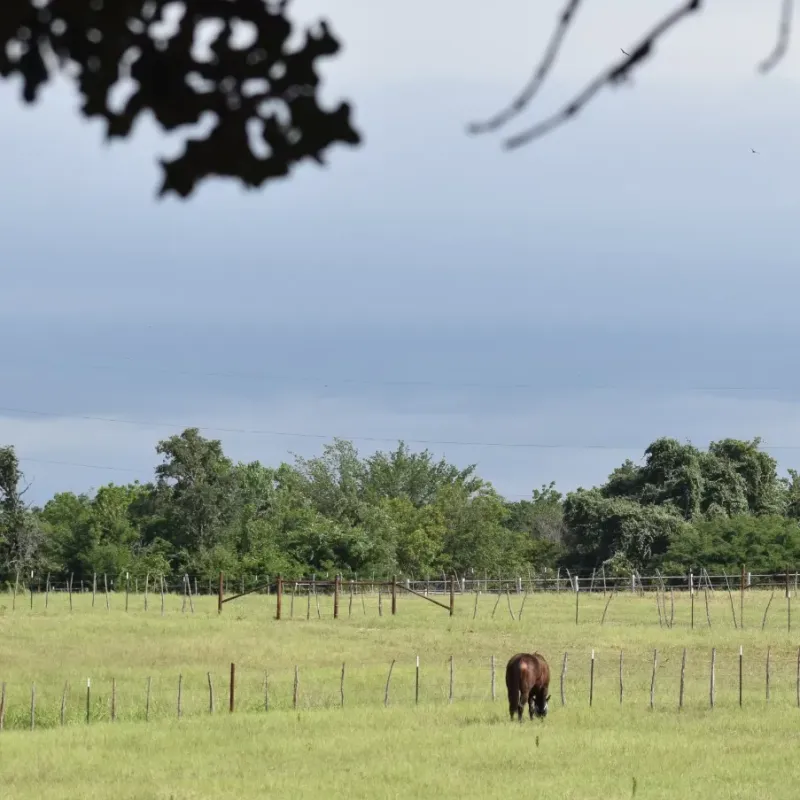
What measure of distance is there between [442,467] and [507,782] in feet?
304

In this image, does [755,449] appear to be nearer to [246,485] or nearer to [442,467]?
[442,467]

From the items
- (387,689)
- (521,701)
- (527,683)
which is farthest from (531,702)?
(387,689)

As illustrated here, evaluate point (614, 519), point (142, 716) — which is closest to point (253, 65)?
point (142, 716)

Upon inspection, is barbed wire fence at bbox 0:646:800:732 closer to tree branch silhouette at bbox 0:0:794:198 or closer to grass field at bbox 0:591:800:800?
grass field at bbox 0:591:800:800

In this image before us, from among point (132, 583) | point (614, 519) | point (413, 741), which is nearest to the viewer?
point (413, 741)

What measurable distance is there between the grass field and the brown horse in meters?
0.62

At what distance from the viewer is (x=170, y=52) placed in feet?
10.5

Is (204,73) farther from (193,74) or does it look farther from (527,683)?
(527,683)

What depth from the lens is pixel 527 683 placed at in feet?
93.2

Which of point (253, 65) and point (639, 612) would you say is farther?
point (639, 612)

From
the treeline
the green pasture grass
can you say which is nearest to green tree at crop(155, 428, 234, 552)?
the treeline

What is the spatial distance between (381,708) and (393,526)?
193ft

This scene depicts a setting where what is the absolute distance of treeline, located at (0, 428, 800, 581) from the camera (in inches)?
3007

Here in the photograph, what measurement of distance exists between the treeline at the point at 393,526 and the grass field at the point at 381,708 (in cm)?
1470
